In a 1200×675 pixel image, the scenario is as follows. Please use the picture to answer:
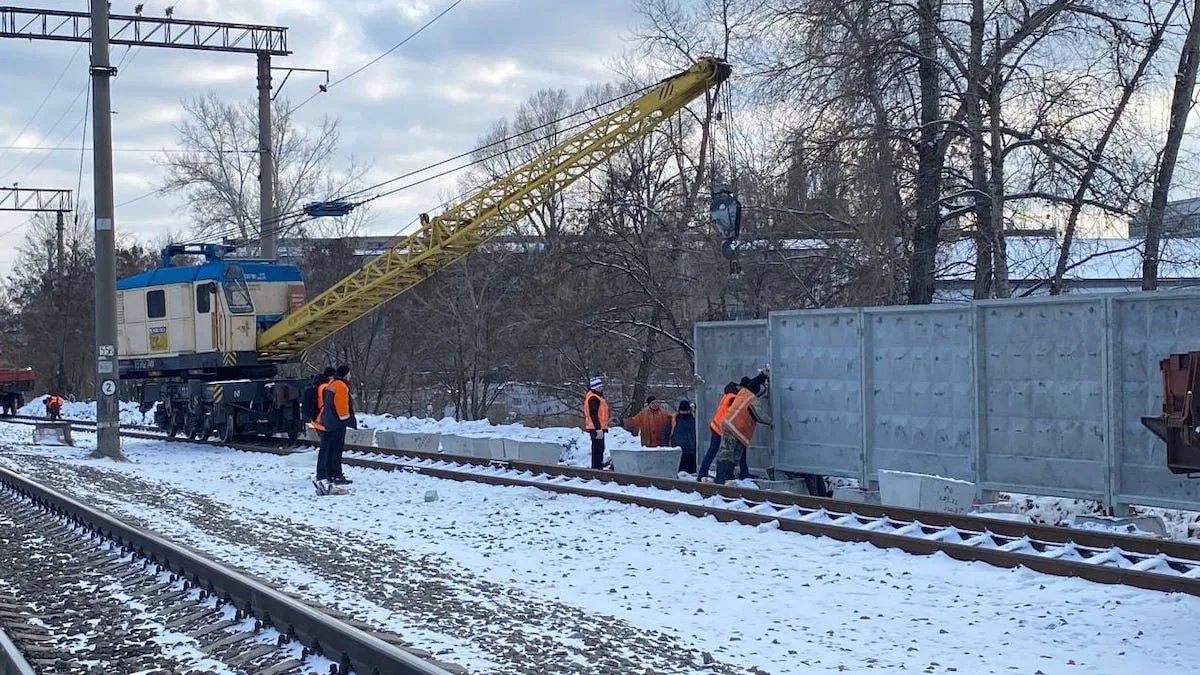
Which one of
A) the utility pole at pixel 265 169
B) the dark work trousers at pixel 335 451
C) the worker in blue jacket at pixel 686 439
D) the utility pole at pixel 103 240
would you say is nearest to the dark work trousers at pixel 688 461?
the worker in blue jacket at pixel 686 439

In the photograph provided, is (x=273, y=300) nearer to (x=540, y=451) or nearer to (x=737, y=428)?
(x=540, y=451)

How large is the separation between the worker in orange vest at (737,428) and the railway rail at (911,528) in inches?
34.6

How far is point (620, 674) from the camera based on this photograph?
23.4 ft

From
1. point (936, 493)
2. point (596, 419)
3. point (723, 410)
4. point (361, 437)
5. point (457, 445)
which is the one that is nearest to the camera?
point (936, 493)

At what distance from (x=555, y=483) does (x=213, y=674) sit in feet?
31.2

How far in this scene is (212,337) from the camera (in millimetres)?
26531

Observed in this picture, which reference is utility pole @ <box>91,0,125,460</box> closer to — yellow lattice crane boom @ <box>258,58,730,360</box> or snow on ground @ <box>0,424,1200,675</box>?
yellow lattice crane boom @ <box>258,58,730,360</box>

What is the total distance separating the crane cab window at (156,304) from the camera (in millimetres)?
27562

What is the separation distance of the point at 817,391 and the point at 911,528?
5269 millimetres

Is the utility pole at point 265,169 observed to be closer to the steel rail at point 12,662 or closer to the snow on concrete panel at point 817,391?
the snow on concrete panel at point 817,391

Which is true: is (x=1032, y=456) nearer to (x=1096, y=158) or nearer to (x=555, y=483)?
(x=555, y=483)

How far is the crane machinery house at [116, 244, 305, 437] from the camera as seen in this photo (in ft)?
85.9

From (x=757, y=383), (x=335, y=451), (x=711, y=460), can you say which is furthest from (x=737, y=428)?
(x=335, y=451)

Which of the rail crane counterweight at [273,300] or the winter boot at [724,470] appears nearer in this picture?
the winter boot at [724,470]
